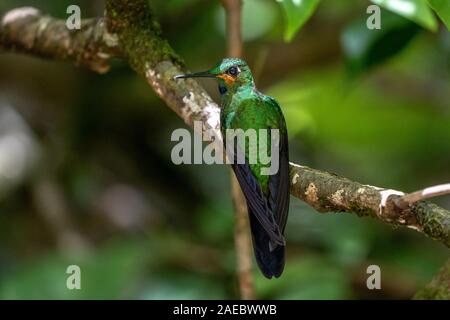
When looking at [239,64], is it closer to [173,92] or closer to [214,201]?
[173,92]

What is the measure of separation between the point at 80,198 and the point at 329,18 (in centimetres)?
194

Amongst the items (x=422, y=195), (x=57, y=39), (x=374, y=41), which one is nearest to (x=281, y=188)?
(x=422, y=195)

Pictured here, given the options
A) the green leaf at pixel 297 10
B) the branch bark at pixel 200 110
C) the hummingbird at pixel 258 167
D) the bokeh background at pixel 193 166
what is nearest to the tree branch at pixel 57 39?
the branch bark at pixel 200 110

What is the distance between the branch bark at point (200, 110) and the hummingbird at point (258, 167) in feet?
0.16

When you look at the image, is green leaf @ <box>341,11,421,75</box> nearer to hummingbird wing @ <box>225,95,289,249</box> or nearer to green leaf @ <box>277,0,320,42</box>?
green leaf @ <box>277,0,320,42</box>

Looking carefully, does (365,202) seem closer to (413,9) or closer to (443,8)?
(443,8)

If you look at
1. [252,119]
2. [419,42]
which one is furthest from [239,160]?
[419,42]

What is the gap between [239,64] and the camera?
244cm

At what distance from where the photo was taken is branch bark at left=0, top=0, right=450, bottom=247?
195 cm

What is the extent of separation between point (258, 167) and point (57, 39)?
1137 millimetres

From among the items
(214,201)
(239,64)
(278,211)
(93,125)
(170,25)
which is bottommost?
(278,211)
